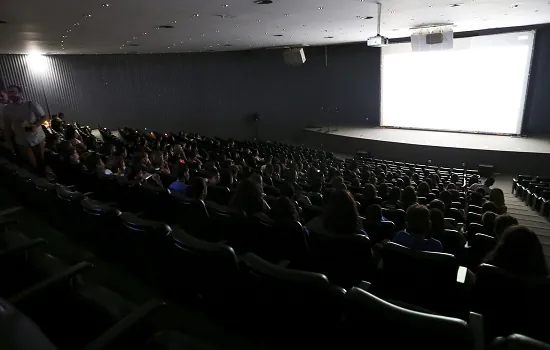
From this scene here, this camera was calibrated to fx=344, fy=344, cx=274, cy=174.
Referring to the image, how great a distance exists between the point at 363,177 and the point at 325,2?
4.27 m

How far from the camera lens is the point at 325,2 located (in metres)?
7.46

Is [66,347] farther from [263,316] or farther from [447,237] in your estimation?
[447,237]

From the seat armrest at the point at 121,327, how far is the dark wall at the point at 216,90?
18.0 metres

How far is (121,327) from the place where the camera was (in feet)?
5.00

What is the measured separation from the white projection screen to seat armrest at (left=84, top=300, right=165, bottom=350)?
17.5 m

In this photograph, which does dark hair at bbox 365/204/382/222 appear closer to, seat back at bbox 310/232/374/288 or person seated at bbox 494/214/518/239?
seat back at bbox 310/232/374/288

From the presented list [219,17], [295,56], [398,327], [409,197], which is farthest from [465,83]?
[398,327]

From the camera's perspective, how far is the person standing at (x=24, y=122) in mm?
6285

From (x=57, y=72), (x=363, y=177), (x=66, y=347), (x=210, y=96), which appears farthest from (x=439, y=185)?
(x=57, y=72)

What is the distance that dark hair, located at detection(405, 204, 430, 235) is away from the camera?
3.08 m

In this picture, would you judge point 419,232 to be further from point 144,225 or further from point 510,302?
point 144,225

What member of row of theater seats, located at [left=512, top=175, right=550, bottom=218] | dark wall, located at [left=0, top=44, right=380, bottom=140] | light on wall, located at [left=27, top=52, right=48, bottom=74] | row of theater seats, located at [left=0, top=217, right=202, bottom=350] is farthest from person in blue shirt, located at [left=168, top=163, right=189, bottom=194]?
light on wall, located at [left=27, top=52, right=48, bottom=74]

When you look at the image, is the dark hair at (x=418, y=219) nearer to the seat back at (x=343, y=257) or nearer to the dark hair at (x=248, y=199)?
the seat back at (x=343, y=257)

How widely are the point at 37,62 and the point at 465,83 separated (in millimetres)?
19597
